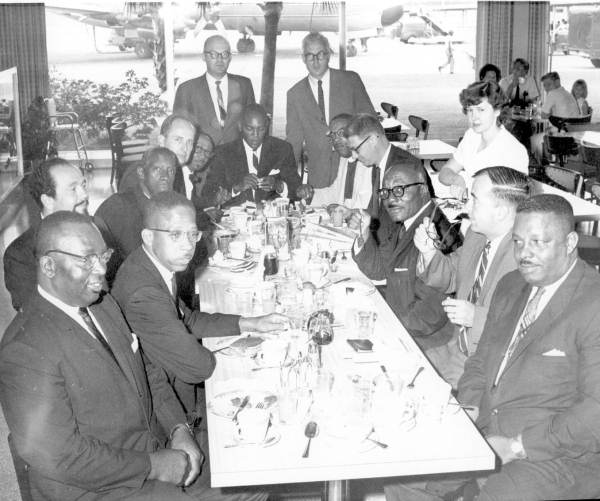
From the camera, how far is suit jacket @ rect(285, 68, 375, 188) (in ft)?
20.8

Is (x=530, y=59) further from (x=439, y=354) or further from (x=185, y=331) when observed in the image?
(x=185, y=331)

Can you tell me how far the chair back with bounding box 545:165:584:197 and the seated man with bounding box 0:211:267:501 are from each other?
3418 mm

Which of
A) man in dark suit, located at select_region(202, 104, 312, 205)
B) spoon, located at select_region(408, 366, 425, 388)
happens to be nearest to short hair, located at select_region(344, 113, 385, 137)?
man in dark suit, located at select_region(202, 104, 312, 205)

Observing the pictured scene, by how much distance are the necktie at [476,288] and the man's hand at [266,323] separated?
84 centimetres

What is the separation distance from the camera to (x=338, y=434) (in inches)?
90.0

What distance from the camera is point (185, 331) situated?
2.78 meters

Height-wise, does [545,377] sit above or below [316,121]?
below

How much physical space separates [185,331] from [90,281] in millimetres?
484

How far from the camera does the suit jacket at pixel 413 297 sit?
3.54 m

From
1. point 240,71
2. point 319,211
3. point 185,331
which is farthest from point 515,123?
point 185,331

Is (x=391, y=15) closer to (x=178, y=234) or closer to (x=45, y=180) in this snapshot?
(x=45, y=180)

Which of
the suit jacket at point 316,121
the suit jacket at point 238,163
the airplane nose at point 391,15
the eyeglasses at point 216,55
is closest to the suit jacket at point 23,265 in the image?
the suit jacket at point 238,163

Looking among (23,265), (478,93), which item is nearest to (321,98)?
(478,93)

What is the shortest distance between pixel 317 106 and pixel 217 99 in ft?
3.31
